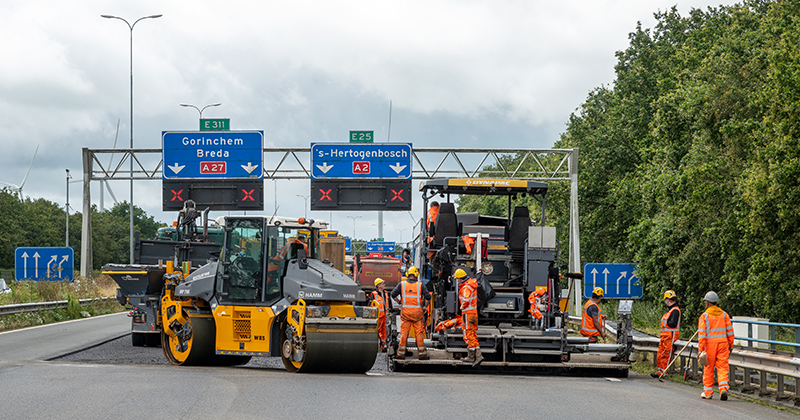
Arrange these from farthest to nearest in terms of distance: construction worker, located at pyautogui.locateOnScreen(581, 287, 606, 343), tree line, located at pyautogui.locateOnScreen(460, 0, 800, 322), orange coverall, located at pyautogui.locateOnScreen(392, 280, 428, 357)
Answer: tree line, located at pyautogui.locateOnScreen(460, 0, 800, 322)
construction worker, located at pyautogui.locateOnScreen(581, 287, 606, 343)
orange coverall, located at pyautogui.locateOnScreen(392, 280, 428, 357)

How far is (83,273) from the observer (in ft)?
105

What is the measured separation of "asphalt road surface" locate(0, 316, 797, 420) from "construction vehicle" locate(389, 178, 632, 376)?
460 mm

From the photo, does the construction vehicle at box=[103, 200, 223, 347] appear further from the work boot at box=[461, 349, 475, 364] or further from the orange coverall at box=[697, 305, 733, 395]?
the orange coverall at box=[697, 305, 733, 395]

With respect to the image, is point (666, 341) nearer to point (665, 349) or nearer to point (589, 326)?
point (665, 349)

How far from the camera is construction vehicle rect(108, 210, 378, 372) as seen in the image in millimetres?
13102

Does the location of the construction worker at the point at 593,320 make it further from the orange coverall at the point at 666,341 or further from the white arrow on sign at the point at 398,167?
the white arrow on sign at the point at 398,167

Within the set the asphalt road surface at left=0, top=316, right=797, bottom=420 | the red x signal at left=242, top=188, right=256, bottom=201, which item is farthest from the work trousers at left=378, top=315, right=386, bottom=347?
the red x signal at left=242, top=188, right=256, bottom=201

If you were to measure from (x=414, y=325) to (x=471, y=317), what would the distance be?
102 centimetres

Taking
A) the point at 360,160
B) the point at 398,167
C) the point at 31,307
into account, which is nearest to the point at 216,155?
the point at 360,160

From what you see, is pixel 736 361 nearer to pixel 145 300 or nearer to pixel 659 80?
pixel 145 300

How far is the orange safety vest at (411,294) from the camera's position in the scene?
1441 centimetres

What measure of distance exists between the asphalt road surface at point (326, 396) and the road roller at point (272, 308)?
1.30ft

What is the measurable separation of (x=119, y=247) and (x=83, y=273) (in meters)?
83.6

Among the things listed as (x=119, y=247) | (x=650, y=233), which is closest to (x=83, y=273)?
(x=650, y=233)
